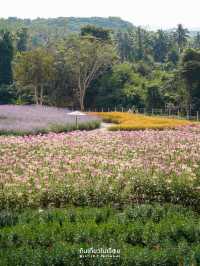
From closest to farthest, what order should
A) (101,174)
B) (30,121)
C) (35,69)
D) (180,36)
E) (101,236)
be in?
(101,236) < (101,174) < (30,121) < (35,69) < (180,36)

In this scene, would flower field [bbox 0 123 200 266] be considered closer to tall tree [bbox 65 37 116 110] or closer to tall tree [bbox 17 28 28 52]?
tall tree [bbox 65 37 116 110]

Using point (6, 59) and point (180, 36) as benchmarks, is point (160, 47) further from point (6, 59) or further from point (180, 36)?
point (6, 59)

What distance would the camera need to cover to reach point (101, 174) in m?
11.5

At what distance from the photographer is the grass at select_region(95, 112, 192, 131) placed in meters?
24.9

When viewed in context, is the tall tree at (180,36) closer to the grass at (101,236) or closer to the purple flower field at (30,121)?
the purple flower field at (30,121)

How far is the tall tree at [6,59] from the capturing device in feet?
171

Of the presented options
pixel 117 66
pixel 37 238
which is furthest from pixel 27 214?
pixel 117 66

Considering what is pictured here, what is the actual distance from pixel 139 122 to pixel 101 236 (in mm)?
19399

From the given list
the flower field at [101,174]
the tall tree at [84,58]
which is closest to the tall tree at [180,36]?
the tall tree at [84,58]

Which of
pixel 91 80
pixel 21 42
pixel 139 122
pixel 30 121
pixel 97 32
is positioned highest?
pixel 21 42

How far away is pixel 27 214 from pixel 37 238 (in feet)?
5.04

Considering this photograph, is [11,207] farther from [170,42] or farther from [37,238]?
[170,42]

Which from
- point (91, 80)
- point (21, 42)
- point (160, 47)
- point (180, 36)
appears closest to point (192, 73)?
point (91, 80)

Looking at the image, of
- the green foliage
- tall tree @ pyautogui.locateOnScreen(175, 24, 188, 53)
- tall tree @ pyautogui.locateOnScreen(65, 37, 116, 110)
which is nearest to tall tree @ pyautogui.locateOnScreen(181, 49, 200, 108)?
tall tree @ pyautogui.locateOnScreen(65, 37, 116, 110)
